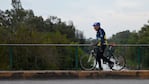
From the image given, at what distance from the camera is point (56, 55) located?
1572 cm

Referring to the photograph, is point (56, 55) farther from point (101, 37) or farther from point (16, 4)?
point (16, 4)

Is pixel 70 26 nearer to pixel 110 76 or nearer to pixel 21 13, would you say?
pixel 21 13

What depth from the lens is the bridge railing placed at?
13.4m

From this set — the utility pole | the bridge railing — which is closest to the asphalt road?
the bridge railing

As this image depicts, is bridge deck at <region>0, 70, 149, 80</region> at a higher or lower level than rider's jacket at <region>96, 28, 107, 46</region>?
lower

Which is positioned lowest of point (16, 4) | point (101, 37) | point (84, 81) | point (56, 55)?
point (84, 81)

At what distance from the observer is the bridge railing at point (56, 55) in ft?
43.9

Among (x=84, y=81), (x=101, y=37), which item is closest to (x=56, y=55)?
(x=101, y=37)

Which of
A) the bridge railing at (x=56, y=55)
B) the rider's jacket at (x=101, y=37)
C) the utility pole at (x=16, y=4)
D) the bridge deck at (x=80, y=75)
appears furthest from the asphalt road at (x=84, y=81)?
the utility pole at (x=16, y=4)

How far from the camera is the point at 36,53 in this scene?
15.4 m

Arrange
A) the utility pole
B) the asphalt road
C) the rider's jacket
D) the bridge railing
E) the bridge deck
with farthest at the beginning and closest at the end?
the utility pole, the bridge railing, the rider's jacket, the bridge deck, the asphalt road

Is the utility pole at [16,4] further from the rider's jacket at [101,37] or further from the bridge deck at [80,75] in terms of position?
the bridge deck at [80,75]

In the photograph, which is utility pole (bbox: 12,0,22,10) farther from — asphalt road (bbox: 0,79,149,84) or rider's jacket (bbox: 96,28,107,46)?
asphalt road (bbox: 0,79,149,84)

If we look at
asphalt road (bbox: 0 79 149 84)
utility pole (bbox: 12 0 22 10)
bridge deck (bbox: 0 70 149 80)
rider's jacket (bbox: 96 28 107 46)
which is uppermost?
utility pole (bbox: 12 0 22 10)
